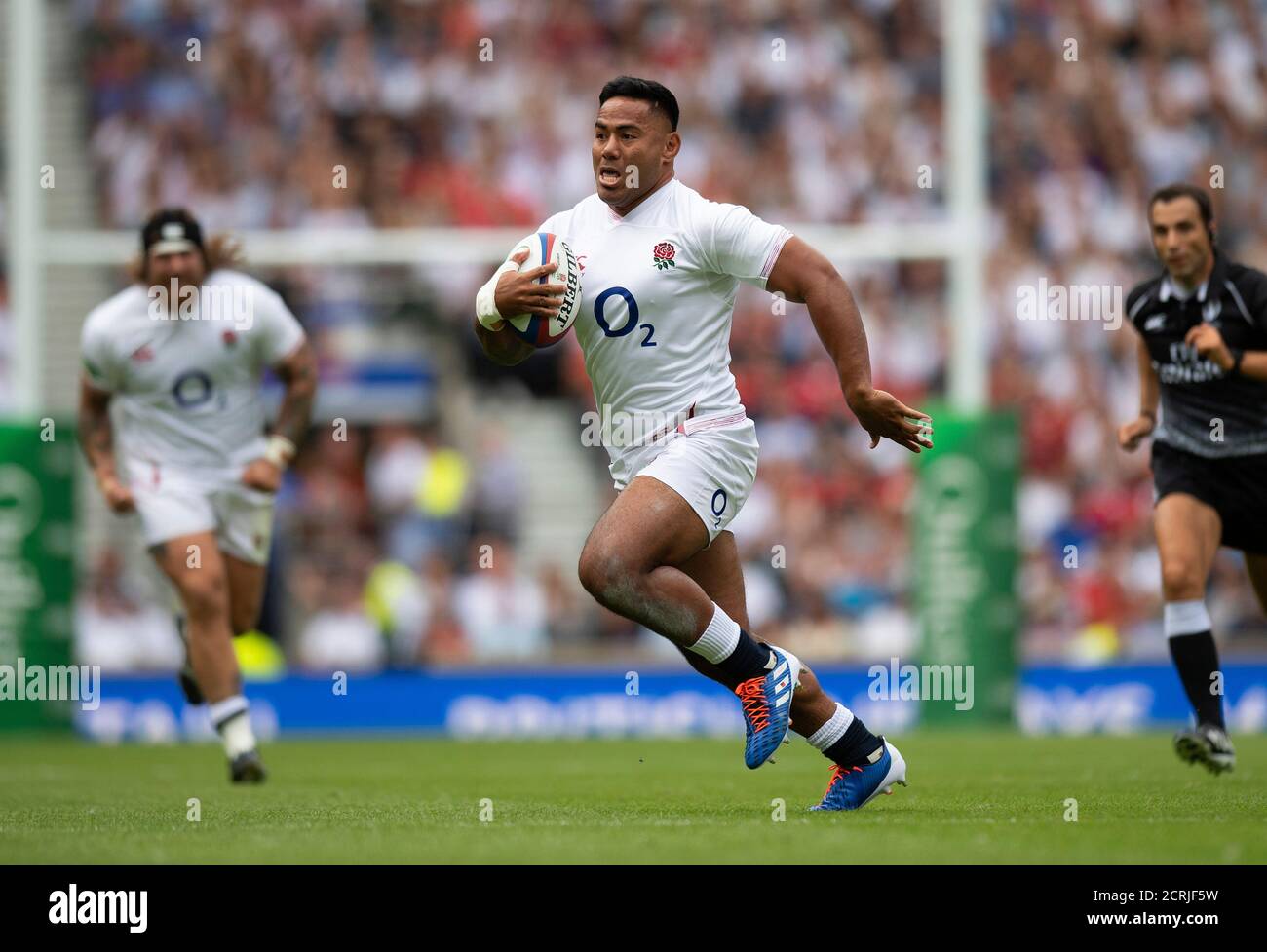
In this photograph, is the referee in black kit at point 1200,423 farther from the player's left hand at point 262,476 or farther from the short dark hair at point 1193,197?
the player's left hand at point 262,476

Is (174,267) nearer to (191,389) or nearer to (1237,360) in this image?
(191,389)

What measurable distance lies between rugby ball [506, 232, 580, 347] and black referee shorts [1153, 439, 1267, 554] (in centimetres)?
352

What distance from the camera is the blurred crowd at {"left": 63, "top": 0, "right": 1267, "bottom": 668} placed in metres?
17.6

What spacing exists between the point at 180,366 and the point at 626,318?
368 cm

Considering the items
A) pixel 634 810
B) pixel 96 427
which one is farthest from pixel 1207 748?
pixel 96 427

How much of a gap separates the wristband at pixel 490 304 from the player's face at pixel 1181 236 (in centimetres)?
351

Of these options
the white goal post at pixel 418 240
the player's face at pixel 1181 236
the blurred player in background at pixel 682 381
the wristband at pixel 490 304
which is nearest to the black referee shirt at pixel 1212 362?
the player's face at pixel 1181 236

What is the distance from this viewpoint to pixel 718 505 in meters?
7.19

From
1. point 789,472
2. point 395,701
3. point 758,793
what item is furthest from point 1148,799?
point 789,472

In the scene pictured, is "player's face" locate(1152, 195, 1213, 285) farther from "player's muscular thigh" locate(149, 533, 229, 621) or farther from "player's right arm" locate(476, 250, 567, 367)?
"player's muscular thigh" locate(149, 533, 229, 621)

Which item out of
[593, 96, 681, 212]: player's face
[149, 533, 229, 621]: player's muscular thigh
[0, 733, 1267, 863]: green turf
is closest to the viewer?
[0, 733, 1267, 863]: green turf

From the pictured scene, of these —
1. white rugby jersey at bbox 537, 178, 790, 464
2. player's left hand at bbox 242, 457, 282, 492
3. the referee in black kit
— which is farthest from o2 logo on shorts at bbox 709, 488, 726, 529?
player's left hand at bbox 242, 457, 282, 492

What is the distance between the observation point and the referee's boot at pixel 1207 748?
857cm

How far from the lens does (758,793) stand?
8.52 metres
